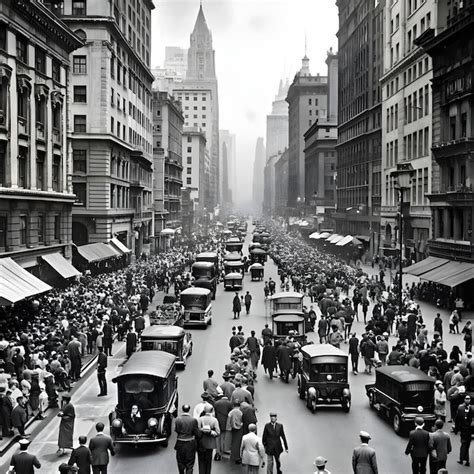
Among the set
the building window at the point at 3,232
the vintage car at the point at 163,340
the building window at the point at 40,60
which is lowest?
the vintage car at the point at 163,340

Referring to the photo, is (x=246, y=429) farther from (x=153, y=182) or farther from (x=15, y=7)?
(x=153, y=182)

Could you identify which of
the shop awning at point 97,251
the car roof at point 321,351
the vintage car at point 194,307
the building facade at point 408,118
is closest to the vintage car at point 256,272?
the shop awning at point 97,251

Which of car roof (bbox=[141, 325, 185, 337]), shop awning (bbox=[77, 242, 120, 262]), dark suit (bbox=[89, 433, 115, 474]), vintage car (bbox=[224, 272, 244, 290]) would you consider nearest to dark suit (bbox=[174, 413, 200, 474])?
dark suit (bbox=[89, 433, 115, 474])

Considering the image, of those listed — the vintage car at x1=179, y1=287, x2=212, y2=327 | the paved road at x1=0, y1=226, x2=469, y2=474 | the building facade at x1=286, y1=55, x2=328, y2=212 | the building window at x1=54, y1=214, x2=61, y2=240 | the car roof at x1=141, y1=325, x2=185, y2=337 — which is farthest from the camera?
the building facade at x1=286, y1=55, x2=328, y2=212

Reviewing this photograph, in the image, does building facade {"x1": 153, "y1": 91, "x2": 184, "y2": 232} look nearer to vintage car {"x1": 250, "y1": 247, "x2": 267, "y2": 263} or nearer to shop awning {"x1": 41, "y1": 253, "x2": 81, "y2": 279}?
vintage car {"x1": 250, "y1": 247, "x2": 267, "y2": 263}

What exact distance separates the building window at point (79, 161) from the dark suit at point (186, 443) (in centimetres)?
4746

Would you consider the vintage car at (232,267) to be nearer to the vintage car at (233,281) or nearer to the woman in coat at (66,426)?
the vintage car at (233,281)

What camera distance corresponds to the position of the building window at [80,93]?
61000 millimetres

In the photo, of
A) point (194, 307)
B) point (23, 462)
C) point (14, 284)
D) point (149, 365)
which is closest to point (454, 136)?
point (194, 307)

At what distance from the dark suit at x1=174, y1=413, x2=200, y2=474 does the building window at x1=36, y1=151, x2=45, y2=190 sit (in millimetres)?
27940

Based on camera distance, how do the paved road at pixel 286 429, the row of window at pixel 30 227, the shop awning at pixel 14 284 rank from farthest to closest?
the row of window at pixel 30 227 < the shop awning at pixel 14 284 < the paved road at pixel 286 429

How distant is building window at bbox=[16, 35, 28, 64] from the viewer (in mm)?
36688

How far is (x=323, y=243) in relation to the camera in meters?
95.8

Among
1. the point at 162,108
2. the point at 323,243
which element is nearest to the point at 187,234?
the point at 162,108
